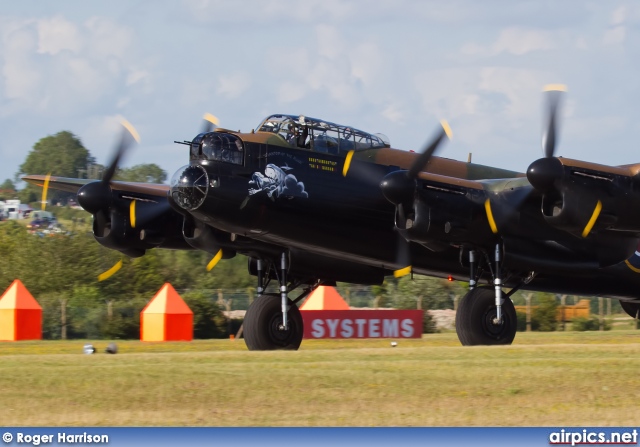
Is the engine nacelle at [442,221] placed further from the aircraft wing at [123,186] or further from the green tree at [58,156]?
the green tree at [58,156]

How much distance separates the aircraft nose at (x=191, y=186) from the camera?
24000 millimetres

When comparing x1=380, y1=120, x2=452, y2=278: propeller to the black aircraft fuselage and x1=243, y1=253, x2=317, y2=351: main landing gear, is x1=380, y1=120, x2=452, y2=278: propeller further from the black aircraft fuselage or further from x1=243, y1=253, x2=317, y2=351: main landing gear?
x1=243, y1=253, x2=317, y2=351: main landing gear

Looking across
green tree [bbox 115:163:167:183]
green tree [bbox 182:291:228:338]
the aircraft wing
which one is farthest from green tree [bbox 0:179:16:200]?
the aircraft wing

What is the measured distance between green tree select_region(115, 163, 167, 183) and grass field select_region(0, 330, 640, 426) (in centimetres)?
11567

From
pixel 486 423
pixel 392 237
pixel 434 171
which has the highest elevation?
pixel 434 171

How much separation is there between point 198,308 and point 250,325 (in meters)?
18.8

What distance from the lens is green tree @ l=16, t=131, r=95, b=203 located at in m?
158

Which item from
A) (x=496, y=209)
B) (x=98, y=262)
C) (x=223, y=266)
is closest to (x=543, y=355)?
(x=496, y=209)

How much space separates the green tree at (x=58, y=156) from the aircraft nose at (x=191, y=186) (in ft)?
435

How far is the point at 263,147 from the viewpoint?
24.8 meters

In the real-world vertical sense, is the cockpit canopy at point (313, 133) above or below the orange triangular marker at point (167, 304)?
above

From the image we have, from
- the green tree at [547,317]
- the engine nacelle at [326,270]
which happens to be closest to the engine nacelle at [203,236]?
the engine nacelle at [326,270]

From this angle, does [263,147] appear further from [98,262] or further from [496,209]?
[98,262]

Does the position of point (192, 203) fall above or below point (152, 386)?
above
